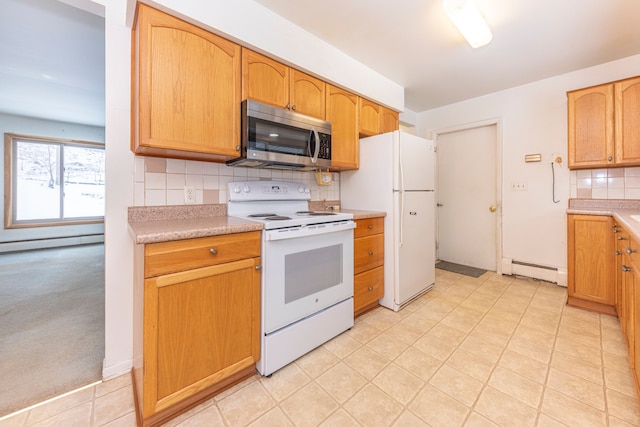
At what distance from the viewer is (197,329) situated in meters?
1.24

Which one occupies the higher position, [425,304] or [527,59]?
[527,59]

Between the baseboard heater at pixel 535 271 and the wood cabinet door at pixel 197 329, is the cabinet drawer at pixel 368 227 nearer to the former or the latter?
the wood cabinet door at pixel 197 329

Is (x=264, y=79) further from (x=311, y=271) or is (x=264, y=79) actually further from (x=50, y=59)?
(x=50, y=59)

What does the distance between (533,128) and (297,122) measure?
9.47 feet

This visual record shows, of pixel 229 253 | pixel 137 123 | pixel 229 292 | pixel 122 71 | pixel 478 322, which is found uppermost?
pixel 122 71

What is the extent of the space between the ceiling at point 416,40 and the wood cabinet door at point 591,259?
1.53 metres

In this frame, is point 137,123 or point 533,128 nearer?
point 137,123

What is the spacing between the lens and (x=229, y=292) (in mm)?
1334

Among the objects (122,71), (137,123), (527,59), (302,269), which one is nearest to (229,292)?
(302,269)

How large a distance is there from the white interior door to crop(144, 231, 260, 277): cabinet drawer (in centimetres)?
327

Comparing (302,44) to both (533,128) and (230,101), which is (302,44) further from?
(533,128)

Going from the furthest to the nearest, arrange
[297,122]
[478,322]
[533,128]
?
1. [533,128]
2. [478,322]
3. [297,122]

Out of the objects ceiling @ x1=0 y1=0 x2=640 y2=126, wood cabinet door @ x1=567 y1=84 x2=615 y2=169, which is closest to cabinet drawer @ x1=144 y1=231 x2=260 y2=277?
ceiling @ x1=0 y1=0 x2=640 y2=126

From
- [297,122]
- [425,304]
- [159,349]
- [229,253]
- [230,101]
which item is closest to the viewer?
[159,349]
